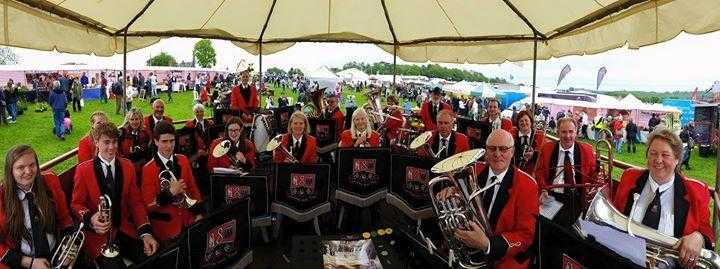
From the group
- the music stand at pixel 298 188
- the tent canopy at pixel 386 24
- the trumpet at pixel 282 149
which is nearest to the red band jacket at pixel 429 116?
the tent canopy at pixel 386 24

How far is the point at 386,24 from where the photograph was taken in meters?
9.64

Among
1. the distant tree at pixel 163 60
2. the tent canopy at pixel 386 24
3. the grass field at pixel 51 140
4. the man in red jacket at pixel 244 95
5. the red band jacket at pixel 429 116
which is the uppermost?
the distant tree at pixel 163 60

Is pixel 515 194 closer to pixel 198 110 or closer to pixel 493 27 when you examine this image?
pixel 493 27

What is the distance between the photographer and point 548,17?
22.4ft

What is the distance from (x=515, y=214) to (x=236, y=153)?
385 cm

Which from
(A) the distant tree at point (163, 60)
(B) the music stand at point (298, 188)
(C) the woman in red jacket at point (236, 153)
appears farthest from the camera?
(A) the distant tree at point (163, 60)

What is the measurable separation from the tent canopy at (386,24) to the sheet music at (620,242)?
6.62ft

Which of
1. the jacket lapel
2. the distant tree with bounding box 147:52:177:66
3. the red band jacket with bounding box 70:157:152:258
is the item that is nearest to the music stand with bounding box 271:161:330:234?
the red band jacket with bounding box 70:157:152:258

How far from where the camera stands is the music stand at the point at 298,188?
17.5 feet

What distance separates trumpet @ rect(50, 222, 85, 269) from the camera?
10.9ft

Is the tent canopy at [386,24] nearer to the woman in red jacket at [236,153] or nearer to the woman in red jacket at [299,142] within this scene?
the woman in red jacket at [236,153]

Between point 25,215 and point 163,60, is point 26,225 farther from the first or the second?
point 163,60

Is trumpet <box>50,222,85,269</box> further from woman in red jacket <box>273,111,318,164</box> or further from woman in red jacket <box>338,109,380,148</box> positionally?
woman in red jacket <box>338,109,380,148</box>

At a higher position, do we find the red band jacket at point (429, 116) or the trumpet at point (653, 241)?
the red band jacket at point (429, 116)
